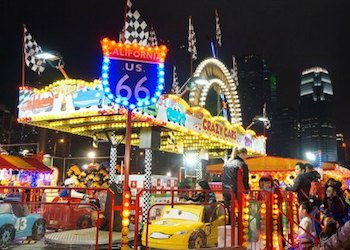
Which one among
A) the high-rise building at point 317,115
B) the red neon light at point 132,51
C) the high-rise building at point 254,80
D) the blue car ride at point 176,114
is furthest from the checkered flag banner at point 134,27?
the high-rise building at point 317,115

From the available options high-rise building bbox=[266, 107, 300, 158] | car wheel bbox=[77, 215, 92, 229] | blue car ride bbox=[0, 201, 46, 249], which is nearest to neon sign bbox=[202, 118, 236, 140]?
car wheel bbox=[77, 215, 92, 229]

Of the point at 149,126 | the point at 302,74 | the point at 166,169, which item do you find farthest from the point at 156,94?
the point at 302,74

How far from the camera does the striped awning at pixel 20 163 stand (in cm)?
2117

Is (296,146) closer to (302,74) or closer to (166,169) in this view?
(302,74)

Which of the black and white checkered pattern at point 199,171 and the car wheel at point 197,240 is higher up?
the black and white checkered pattern at point 199,171

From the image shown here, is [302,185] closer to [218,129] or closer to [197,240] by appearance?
[197,240]

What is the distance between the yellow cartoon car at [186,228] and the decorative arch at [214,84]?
6.03 meters

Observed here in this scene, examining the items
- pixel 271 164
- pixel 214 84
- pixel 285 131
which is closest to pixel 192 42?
pixel 214 84

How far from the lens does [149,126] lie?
515 inches

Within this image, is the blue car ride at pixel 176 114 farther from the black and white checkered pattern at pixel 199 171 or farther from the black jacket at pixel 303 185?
the black and white checkered pattern at pixel 199 171

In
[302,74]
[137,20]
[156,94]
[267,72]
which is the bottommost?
[156,94]

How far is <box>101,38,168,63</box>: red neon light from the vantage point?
22.5 feet

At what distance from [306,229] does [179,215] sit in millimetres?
3503

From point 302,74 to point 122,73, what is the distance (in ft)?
590
